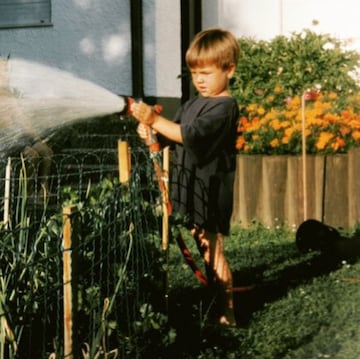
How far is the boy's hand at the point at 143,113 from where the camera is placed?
12.4 feet

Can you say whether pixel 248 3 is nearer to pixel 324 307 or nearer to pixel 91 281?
pixel 324 307

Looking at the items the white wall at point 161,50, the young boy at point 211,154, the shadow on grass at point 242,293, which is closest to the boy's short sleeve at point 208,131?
the young boy at point 211,154

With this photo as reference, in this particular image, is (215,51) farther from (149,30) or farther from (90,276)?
(149,30)

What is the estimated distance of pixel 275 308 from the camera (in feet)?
15.6

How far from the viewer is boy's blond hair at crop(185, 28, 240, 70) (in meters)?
4.25

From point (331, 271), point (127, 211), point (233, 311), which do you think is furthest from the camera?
point (331, 271)

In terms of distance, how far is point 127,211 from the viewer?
3.84 meters

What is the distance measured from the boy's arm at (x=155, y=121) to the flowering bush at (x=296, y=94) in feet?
9.59

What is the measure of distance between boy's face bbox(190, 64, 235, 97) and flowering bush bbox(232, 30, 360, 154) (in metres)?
2.56

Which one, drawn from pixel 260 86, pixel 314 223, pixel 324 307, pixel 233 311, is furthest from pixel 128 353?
pixel 260 86

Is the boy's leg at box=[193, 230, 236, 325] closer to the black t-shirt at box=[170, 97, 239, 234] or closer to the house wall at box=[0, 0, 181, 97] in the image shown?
the black t-shirt at box=[170, 97, 239, 234]

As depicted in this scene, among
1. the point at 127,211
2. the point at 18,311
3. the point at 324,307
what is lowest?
the point at 324,307

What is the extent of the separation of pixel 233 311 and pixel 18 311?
4.92 ft

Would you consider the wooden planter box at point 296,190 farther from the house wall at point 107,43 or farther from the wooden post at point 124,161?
the house wall at point 107,43
